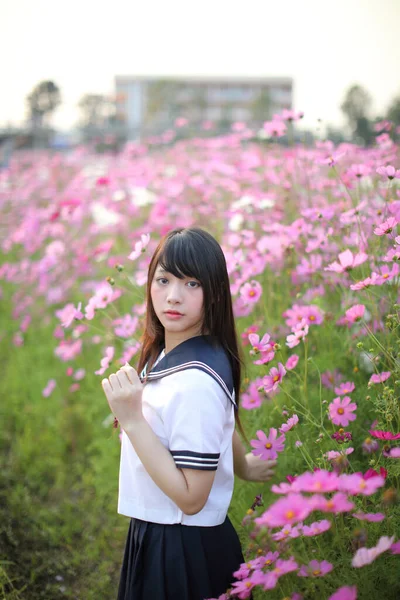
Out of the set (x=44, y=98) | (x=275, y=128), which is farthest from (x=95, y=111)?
(x=275, y=128)

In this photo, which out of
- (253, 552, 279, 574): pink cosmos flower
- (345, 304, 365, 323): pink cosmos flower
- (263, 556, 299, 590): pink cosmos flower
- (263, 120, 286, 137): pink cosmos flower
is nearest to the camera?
(263, 556, 299, 590): pink cosmos flower

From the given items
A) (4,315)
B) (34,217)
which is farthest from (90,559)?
(34,217)

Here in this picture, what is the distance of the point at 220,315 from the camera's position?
48.9 inches

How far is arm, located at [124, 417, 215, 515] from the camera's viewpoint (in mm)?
1075

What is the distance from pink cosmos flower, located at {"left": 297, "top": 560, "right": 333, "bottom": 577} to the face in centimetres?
48

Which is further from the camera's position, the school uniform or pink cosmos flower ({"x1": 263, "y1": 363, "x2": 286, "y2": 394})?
pink cosmos flower ({"x1": 263, "y1": 363, "x2": 286, "y2": 394})

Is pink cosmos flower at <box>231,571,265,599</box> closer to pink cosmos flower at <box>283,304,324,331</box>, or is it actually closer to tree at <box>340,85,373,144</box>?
pink cosmos flower at <box>283,304,324,331</box>

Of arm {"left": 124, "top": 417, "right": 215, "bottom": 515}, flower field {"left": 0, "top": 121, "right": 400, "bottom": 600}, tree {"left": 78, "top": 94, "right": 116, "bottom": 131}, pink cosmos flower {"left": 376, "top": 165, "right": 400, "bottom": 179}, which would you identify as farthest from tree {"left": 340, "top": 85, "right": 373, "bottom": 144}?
tree {"left": 78, "top": 94, "right": 116, "bottom": 131}

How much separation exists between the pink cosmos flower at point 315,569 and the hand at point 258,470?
444 millimetres

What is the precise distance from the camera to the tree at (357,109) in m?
3.49

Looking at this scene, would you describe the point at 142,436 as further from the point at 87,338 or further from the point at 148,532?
the point at 87,338

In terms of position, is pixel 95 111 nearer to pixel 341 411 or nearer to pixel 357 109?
pixel 357 109

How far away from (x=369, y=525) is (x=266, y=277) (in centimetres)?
113

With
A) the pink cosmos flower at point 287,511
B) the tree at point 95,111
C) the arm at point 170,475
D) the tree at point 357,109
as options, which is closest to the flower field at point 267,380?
the pink cosmos flower at point 287,511
